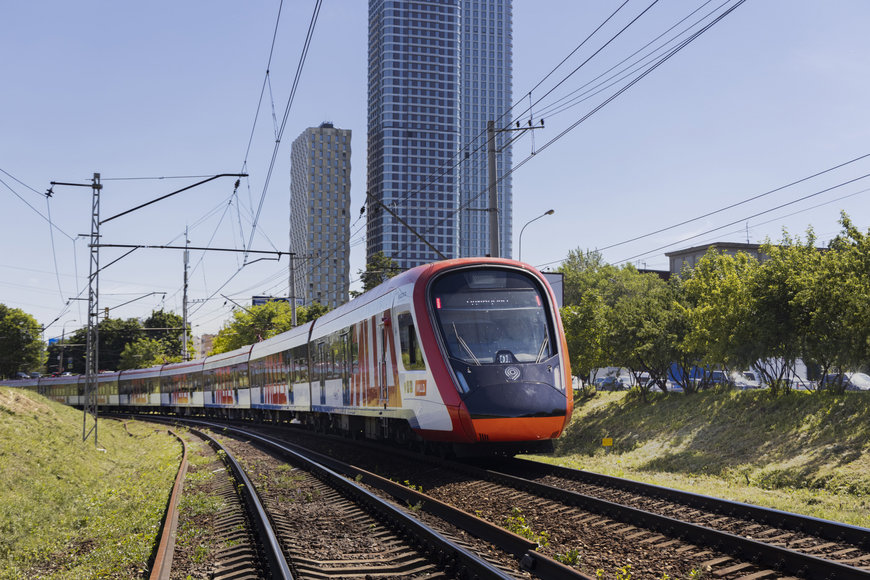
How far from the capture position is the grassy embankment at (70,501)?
859 cm

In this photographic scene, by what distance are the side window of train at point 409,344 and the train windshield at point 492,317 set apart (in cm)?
69

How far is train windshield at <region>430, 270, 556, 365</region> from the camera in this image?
1338 centimetres

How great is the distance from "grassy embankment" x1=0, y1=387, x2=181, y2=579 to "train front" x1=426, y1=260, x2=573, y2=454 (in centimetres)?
511

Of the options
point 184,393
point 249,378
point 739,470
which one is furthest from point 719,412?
point 184,393

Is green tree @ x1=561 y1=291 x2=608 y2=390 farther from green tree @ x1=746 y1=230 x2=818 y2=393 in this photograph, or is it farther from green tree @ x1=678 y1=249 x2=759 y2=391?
green tree @ x1=746 y1=230 x2=818 y2=393

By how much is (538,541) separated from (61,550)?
19.0 ft

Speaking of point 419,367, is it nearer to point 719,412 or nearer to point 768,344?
point 768,344

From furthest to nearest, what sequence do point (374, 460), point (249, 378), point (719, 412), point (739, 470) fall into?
point (249, 378) < point (719, 412) < point (374, 460) < point (739, 470)

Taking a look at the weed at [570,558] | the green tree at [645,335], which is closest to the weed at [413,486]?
the weed at [570,558]

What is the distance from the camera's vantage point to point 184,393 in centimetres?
5081

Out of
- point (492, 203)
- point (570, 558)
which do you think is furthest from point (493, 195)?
point (570, 558)

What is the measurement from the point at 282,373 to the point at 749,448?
17.6 m

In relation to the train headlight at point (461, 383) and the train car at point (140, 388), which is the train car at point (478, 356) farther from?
the train car at point (140, 388)

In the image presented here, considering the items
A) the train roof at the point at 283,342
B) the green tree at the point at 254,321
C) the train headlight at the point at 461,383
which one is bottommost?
the train headlight at the point at 461,383
